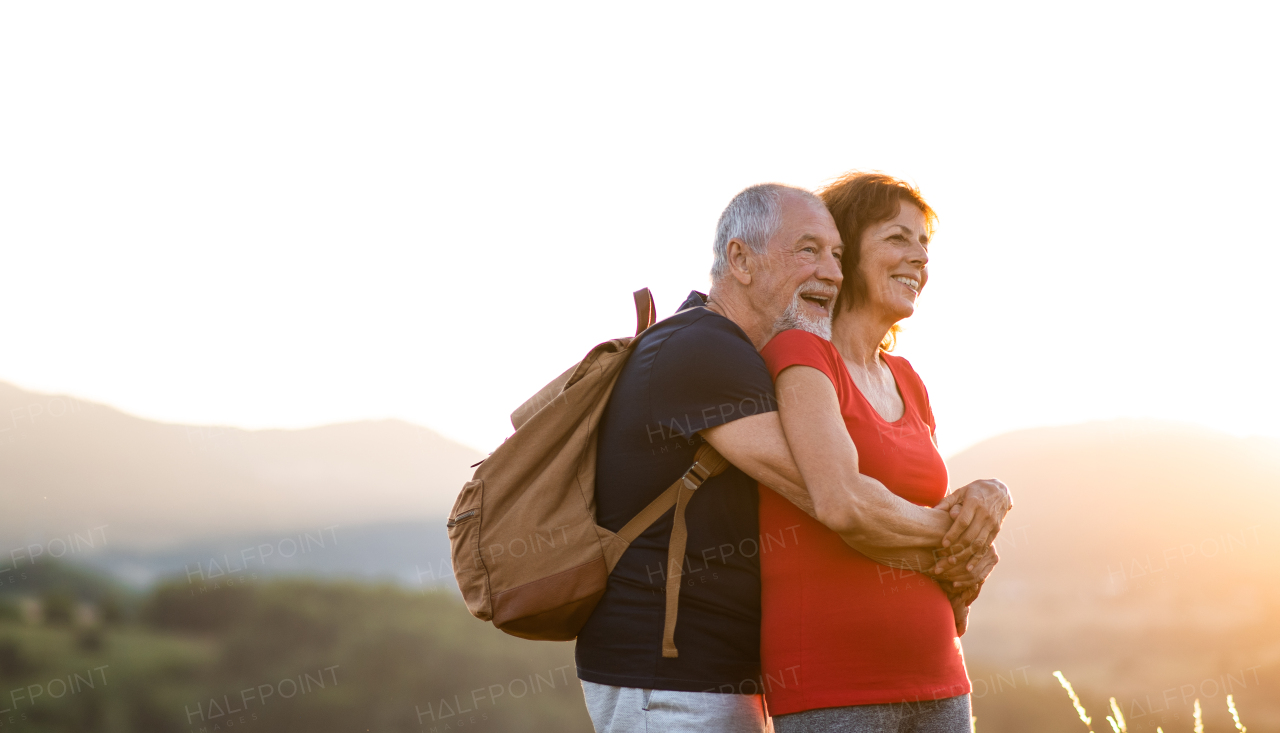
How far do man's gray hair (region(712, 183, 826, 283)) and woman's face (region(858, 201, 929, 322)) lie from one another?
231mm

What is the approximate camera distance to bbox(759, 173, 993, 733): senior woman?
6.44 ft

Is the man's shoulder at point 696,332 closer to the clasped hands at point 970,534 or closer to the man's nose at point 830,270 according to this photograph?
the man's nose at point 830,270

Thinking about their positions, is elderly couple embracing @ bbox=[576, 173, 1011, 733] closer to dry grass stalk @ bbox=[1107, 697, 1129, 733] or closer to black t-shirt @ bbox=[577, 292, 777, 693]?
black t-shirt @ bbox=[577, 292, 777, 693]

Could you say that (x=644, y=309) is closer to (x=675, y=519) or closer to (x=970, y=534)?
(x=675, y=519)

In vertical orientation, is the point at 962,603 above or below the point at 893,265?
below

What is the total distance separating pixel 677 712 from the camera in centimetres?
192

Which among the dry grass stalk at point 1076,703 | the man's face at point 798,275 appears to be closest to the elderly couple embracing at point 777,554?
the man's face at point 798,275

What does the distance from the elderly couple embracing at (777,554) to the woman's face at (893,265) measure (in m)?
0.36

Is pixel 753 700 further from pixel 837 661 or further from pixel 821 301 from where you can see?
pixel 821 301

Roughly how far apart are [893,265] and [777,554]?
97 centimetres

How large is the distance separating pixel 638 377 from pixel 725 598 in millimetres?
554

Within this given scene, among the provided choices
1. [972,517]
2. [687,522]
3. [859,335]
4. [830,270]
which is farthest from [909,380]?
[687,522]

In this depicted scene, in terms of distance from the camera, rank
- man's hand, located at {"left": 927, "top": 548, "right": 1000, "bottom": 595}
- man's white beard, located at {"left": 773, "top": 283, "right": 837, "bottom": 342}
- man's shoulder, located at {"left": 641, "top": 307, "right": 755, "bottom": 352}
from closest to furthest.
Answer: man's shoulder, located at {"left": 641, "top": 307, "right": 755, "bottom": 352}, man's hand, located at {"left": 927, "top": 548, "right": 1000, "bottom": 595}, man's white beard, located at {"left": 773, "top": 283, "right": 837, "bottom": 342}

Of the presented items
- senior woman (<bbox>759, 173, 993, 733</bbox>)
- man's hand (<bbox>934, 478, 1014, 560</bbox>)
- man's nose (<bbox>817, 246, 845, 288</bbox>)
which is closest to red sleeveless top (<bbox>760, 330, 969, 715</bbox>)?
senior woman (<bbox>759, 173, 993, 733</bbox>)
